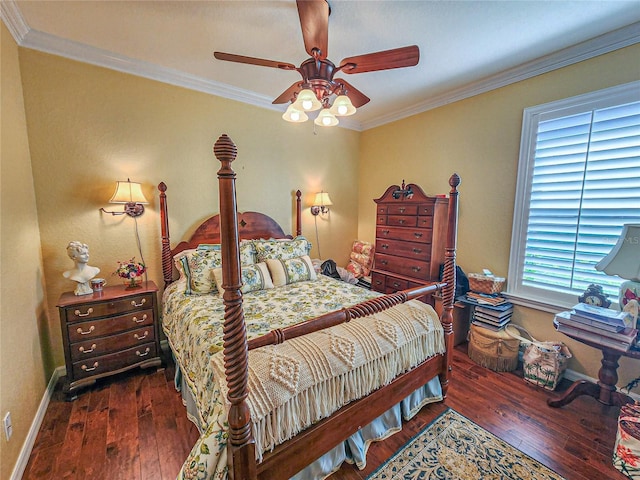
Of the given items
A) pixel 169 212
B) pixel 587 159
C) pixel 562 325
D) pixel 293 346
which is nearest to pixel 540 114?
pixel 587 159

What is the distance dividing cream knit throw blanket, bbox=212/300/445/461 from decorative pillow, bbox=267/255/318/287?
1099 mm

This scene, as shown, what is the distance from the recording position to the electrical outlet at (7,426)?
54.3 inches

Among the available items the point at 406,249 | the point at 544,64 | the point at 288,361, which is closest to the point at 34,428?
the point at 288,361

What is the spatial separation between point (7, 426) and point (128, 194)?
1.64m

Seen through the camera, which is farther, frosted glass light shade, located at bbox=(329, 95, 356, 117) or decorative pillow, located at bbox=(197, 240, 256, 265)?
decorative pillow, located at bbox=(197, 240, 256, 265)

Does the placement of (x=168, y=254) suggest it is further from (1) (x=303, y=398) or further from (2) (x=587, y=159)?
(2) (x=587, y=159)

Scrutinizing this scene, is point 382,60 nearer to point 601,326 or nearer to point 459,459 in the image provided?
point 601,326

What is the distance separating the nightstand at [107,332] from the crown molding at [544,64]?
360cm

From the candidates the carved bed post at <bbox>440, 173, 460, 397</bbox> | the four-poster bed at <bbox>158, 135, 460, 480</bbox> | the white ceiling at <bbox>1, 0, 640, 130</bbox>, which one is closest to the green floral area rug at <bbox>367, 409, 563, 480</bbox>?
the four-poster bed at <bbox>158, 135, 460, 480</bbox>

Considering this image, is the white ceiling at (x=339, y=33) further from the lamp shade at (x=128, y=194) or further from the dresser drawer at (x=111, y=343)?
the dresser drawer at (x=111, y=343)

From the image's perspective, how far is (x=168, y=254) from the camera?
8.66 ft

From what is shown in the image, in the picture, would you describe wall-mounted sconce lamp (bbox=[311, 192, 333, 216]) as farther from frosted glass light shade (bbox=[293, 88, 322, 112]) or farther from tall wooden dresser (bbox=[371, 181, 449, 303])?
frosted glass light shade (bbox=[293, 88, 322, 112])

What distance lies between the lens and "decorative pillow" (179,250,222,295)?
2.34 meters

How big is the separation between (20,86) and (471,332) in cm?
432
